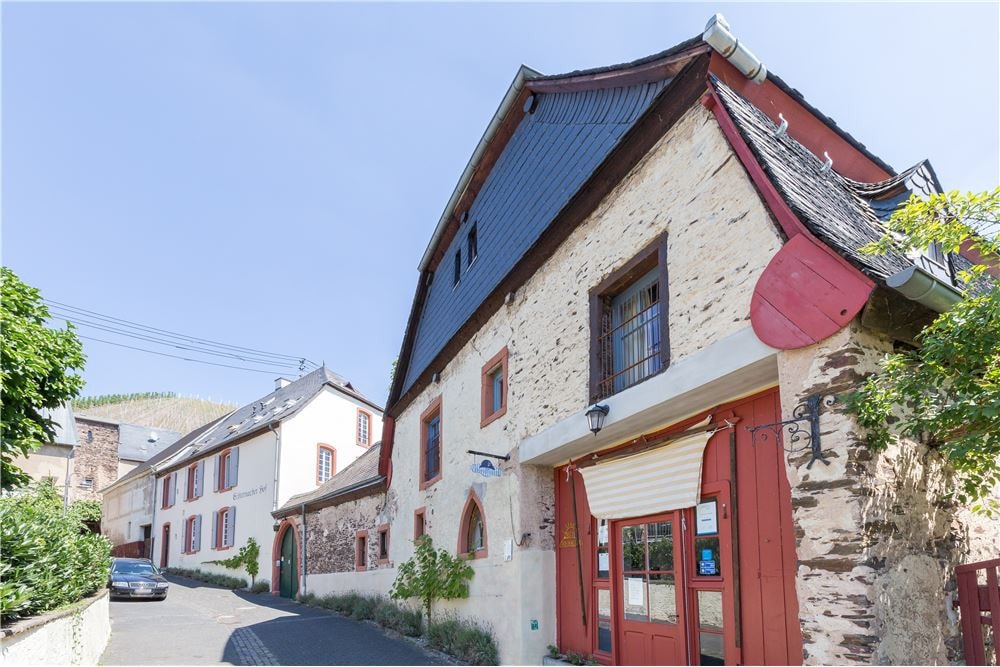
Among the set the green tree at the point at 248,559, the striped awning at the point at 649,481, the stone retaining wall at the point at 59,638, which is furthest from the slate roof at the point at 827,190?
the green tree at the point at 248,559

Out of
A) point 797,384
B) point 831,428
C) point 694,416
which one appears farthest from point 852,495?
point 694,416

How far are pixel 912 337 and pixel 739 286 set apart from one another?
4.35 feet

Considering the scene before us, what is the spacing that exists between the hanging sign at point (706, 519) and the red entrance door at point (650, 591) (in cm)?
30

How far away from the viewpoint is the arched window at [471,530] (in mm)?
11812

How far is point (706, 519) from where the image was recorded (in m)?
7.13

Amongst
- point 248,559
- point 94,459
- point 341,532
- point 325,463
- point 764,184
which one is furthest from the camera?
point 94,459

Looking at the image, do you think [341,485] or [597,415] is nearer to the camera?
[597,415]

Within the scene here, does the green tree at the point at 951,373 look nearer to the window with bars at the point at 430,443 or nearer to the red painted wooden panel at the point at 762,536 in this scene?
the red painted wooden panel at the point at 762,536

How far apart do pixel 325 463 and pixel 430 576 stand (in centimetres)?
1508

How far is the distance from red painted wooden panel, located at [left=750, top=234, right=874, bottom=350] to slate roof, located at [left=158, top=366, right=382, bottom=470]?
22.2m

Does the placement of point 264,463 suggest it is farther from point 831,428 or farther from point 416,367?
point 831,428

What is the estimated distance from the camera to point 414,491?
49.9ft

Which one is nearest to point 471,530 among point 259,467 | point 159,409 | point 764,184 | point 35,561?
point 35,561

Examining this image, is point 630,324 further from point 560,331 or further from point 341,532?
point 341,532
